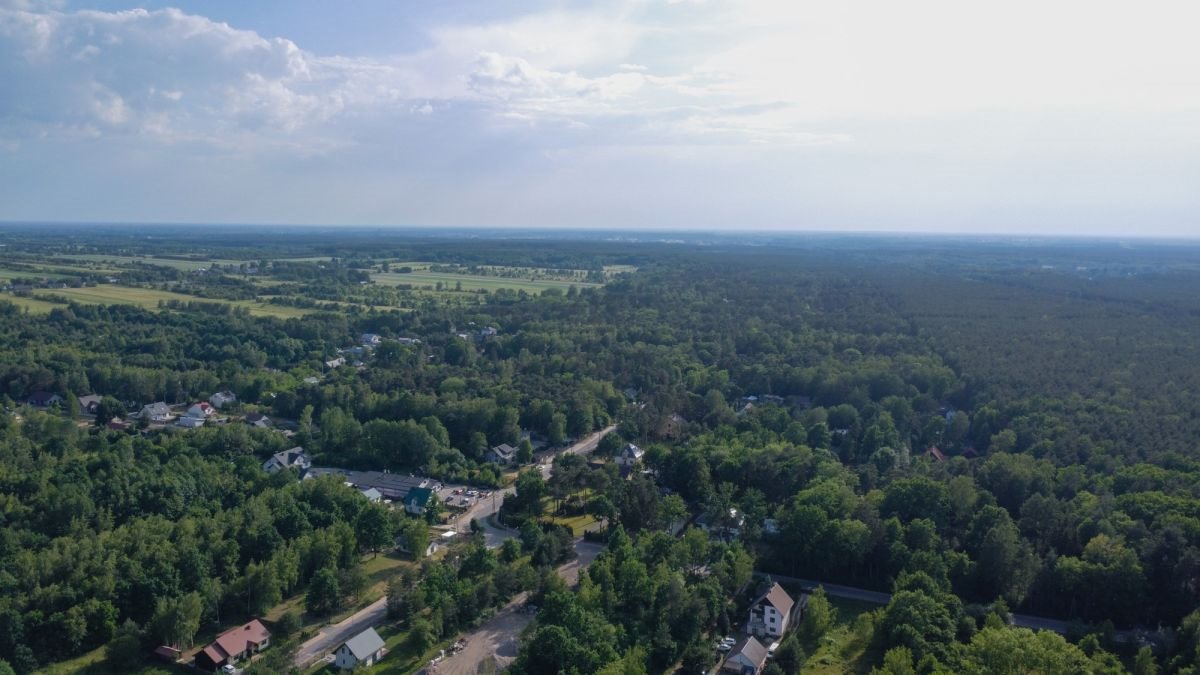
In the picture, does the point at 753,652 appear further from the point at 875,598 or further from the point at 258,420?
the point at 258,420

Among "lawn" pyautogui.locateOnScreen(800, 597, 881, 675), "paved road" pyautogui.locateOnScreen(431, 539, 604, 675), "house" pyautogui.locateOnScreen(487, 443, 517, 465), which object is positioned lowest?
"lawn" pyautogui.locateOnScreen(800, 597, 881, 675)

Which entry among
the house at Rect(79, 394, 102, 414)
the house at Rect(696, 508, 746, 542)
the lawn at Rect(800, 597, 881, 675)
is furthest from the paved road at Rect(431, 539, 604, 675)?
the house at Rect(79, 394, 102, 414)

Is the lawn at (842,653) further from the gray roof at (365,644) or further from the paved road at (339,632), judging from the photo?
the paved road at (339,632)

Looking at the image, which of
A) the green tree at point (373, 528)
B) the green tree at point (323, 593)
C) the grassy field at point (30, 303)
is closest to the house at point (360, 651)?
the green tree at point (323, 593)

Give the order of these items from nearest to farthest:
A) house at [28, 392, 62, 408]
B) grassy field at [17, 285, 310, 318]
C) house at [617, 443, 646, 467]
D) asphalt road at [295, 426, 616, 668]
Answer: asphalt road at [295, 426, 616, 668] → house at [617, 443, 646, 467] → house at [28, 392, 62, 408] → grassy field at [17, 285, 310, 318]

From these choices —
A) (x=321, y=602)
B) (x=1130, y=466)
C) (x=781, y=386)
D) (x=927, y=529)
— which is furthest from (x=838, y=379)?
(x=321, y=602)

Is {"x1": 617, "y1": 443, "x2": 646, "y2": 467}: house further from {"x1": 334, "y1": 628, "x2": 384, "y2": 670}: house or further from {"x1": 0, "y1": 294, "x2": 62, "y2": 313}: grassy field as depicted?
{"x1": 0, "y1": 294, "x2": 62, "y2": 313}: grassy field

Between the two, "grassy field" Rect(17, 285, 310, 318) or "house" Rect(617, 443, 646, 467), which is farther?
"grassy field" Rect(17, 285, 310, 318)
